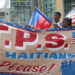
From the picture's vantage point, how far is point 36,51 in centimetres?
496

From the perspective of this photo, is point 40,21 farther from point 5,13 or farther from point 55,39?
point 5,13

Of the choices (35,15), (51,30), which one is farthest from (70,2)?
(51,30)

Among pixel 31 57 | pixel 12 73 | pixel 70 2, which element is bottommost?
pixel 12 73

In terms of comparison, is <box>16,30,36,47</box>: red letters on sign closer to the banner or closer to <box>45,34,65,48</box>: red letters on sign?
the banner

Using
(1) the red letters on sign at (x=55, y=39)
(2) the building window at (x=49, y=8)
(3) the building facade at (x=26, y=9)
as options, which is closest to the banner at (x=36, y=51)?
(1) the red letters on sign at (x=55, y=39)

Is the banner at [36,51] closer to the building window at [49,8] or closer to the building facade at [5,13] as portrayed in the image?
the building window at [49,8]

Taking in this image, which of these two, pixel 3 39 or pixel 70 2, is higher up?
pixel 70 2

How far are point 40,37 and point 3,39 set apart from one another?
0.71m

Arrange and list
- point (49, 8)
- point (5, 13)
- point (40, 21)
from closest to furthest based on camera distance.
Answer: point (40, 21) → point (49, 8) → point (5, 13)

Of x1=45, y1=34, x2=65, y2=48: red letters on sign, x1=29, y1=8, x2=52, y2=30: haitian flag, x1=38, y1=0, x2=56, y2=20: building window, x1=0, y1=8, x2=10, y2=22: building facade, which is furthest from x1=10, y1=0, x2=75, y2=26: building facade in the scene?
x1=45, y1=34, x2=65, y2=48: red letters on sign

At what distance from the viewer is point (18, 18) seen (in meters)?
14.1

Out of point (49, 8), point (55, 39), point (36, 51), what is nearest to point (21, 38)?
point (36, 51)

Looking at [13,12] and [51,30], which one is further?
[13,12]

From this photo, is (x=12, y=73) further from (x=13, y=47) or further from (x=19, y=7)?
(x=19, y=7)
